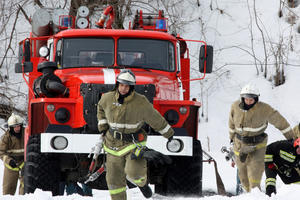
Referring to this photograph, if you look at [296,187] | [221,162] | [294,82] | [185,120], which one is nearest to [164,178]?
[185,120]

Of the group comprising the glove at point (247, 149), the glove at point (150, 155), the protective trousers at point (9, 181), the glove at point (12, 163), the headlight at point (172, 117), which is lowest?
the protective trousers at point (9, 181)

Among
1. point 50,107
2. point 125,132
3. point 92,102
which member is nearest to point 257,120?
point 92,102

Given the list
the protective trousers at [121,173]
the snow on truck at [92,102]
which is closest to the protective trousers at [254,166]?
the snow on truck at [92,102]

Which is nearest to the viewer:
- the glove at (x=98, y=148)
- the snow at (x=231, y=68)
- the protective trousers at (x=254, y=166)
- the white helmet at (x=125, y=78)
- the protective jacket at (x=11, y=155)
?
the white helmet at (x=125, y=78)

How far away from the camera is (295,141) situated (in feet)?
25.7

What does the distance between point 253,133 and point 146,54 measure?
6.11 ft

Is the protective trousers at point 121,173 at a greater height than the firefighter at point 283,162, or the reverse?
the protective trousers at point 121,173

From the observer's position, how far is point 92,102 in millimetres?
6551

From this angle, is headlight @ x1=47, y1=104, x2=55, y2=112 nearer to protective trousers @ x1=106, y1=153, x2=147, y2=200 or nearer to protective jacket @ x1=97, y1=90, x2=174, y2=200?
protective jacket @ x1=97, y1=90, x2=174, y2=200

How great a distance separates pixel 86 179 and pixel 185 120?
1.41 meters

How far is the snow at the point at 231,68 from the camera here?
1686 cm

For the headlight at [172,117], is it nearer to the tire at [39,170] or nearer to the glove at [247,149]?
the glove at [247,149]

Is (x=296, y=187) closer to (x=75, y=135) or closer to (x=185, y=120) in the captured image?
(x=185, y=120)

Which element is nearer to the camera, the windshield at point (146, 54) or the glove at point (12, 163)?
the windshield at point (146, 54)
